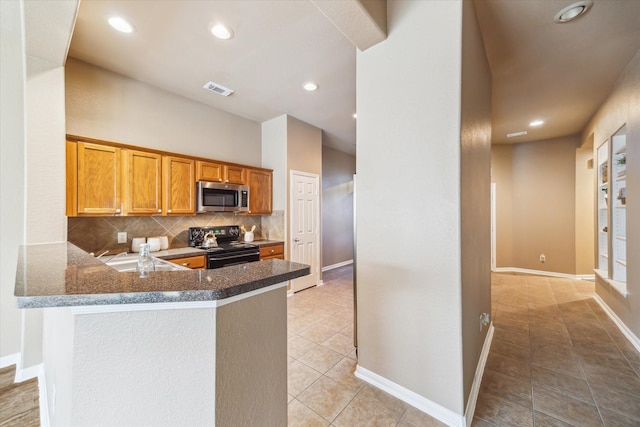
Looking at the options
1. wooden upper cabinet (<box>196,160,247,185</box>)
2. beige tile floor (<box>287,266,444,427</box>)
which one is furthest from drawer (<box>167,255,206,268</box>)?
beige tile floor (<box>287,266,444,427</box>)

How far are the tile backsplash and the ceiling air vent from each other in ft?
5.82

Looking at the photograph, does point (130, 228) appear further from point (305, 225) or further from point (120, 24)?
point (305, 225)

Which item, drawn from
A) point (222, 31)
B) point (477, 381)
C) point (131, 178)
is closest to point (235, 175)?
point (131, 178)

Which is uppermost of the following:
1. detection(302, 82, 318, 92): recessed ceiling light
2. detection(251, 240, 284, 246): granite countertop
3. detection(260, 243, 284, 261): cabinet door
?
detection(302, 82, 318, 92): recessed ceiling light

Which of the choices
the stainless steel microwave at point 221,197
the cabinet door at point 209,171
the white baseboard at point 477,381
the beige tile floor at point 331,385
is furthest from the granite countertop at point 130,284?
the cabinet door at point 209,171

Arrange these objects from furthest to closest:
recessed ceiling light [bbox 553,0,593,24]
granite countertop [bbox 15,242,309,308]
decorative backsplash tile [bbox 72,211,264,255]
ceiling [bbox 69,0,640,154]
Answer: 1. decorative backsplash tile [bbox 72,211,264,255]
2. ceiling [bbox 69,0,640,154]
3. recessed ceiling light [bbox 553,0,593,24]
4. granite countertop [bbox 15,242,309,308]

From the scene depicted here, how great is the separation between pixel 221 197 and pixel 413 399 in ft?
10.6

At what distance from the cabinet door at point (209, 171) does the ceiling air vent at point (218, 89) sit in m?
0.97

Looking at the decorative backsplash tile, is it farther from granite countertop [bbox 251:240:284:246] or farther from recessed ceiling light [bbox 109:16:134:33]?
recessed ceiling light [bbox 109:16:134:33]

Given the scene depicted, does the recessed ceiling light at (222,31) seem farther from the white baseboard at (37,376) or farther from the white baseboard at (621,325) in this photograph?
the white baseboard at (621,325)

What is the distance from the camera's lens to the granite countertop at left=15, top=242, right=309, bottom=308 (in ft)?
2.25

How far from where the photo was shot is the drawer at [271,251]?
12.8 ft

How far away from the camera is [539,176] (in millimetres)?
5332

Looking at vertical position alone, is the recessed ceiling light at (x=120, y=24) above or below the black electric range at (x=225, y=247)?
above
